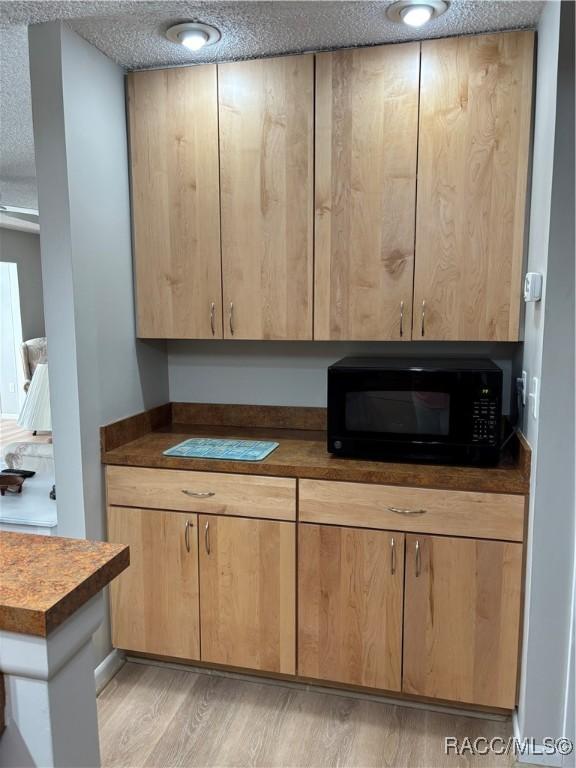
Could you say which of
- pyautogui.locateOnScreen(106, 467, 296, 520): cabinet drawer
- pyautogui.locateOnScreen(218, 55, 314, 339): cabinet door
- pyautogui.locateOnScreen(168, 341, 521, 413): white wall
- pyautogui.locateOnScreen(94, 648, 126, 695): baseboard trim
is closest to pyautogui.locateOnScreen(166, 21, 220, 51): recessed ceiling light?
pyautogui.locateOnScreen(218, 55, 314, 339): cabinet door

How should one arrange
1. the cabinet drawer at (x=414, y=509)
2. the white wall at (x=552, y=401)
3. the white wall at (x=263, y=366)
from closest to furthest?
1. the white wall at (x=552, y=401)
2. the cabinet drawer at (x=414, y=509)
3. the white wall at (x=263, y=366)

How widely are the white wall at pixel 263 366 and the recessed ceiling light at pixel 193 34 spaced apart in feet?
3.85

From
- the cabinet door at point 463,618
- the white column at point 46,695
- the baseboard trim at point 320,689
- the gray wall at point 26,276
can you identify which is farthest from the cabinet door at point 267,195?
the gray wall at point 26,276

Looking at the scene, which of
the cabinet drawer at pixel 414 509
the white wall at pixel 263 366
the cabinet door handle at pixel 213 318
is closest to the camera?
the cabinet drawer at pixel 414 509

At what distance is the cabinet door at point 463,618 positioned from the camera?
1.84 metres

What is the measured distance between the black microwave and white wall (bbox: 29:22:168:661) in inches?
34.5

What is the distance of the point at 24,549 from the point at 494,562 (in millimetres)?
1511

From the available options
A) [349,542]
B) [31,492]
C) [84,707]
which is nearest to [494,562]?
[349,542]

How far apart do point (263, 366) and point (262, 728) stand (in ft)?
4.64

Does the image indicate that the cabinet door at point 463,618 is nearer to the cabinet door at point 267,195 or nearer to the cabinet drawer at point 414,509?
the cabinet drawer at point 414,509

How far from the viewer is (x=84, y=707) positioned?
30.2 inches

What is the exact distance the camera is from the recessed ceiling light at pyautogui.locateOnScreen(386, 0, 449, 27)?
1663 mm

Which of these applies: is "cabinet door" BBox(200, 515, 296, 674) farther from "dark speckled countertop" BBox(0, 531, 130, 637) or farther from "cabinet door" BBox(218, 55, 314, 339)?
"dark speckled countertop" BBox(0, 531, 130, 637)

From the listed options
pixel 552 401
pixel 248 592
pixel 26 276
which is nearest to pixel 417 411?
pixel 552 401
